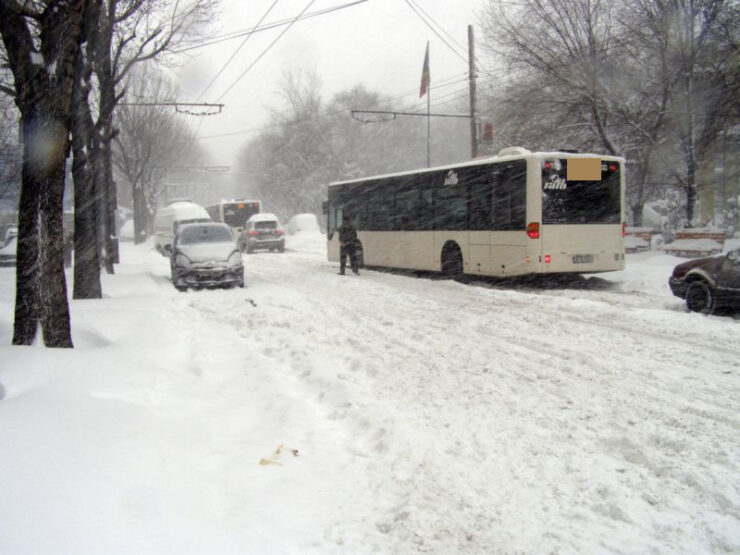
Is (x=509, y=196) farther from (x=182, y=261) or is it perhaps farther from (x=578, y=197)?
(x=182, y=261)

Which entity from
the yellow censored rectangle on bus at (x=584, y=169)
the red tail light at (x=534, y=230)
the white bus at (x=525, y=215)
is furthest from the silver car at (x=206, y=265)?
the yellow censored rectangle on bus at (x=584, y=169)

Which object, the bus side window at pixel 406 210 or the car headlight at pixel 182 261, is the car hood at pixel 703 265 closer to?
the bus side window at pixel 406 210

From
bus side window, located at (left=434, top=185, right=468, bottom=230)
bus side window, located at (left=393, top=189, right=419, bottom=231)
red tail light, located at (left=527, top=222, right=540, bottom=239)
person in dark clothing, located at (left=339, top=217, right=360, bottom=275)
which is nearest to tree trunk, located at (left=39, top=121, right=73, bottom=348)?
red tail light, located at (left=527, top=222, right=540, bottom=239)

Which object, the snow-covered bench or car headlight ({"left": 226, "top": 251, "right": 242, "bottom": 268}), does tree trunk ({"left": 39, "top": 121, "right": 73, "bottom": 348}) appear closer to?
car headlight ({"left": 226, "top": 251, "right": 242, "bottom": 268})

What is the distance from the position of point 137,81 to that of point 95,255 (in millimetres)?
24274

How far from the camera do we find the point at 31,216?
6867 mm

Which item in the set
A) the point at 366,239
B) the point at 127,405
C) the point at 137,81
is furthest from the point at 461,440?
the point at 137,81

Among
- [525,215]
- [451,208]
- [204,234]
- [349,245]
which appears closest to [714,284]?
[525,215]

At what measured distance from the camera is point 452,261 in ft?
54.9

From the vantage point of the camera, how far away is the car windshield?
661 inches

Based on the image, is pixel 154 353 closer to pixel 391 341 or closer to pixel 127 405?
pixel 127 405

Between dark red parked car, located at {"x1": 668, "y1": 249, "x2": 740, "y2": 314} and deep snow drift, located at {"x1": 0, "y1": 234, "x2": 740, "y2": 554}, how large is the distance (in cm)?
66

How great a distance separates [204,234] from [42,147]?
1035 cm

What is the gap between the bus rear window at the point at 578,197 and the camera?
13.9 metres
